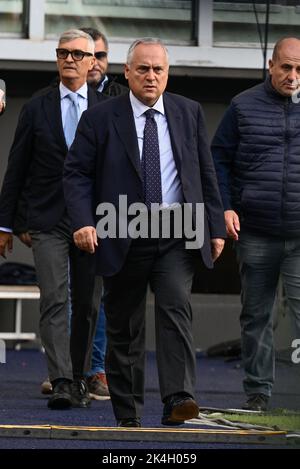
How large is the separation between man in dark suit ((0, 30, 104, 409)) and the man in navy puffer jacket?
0.89 m

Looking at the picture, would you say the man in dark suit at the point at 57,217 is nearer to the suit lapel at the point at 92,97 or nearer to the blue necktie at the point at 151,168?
the suit lapel at the point at 92,97

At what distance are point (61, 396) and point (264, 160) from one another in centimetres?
175

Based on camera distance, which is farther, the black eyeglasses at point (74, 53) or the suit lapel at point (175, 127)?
the black eyeglasses at point (74, 53)

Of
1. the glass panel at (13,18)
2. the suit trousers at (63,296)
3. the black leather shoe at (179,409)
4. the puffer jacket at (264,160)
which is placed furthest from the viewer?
the glass panel at (13,18)

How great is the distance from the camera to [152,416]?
29.1 ft

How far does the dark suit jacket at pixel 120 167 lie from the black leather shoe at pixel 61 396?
1.60 metres

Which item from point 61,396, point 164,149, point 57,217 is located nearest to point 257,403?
point 61,396

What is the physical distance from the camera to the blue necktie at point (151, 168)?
7.64 meters

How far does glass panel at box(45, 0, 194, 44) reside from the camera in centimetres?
1431

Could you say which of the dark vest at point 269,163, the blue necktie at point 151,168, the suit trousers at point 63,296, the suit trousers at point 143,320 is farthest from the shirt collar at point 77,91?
the suit trousers at point 143,320

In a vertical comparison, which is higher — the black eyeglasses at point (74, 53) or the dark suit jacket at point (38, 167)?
the black eyeglasses at point (74, 53)

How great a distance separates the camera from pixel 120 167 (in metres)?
7.67
